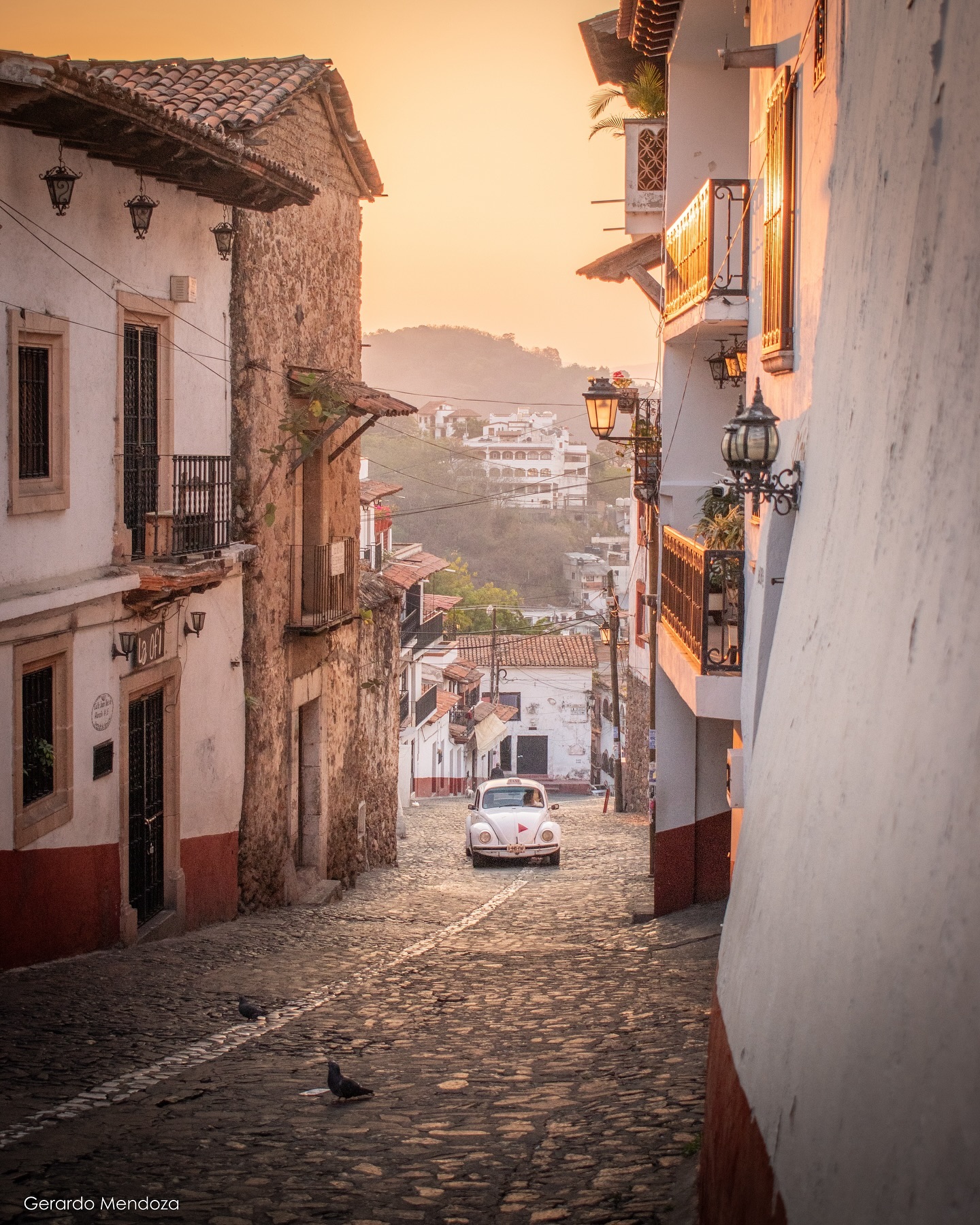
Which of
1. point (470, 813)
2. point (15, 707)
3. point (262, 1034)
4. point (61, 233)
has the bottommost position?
point (470, 813)

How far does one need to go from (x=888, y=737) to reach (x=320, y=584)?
40.4 ft

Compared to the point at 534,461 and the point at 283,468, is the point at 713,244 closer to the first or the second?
the point at 283,468

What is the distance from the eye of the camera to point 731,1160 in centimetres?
448

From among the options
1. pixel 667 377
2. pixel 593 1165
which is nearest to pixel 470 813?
pixel 667 377

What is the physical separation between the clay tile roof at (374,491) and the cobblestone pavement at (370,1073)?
1541cm

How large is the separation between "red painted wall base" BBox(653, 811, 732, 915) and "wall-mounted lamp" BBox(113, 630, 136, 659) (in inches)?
224

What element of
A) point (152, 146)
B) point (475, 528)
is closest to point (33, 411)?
point (152, 146)

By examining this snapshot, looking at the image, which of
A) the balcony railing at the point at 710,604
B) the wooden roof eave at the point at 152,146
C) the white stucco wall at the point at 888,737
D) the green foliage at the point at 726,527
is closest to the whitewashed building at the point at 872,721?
the white stucco wall at the point at 888,737

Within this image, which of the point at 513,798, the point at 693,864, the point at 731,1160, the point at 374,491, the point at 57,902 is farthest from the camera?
the point at 374,491

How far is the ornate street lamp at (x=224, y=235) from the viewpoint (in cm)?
1275

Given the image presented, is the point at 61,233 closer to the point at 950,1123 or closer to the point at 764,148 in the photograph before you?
the point at 764,148

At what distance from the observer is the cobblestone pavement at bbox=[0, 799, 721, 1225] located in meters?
5.53

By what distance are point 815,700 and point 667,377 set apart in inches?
377

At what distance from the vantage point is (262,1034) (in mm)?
8664
